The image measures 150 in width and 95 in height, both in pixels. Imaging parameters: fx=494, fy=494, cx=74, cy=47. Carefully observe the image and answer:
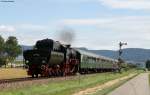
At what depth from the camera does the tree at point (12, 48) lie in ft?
552

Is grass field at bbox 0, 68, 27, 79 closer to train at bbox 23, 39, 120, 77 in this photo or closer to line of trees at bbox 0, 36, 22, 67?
train at bbox 23, 39, 120, 77

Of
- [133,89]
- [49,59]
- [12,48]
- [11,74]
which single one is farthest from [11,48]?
[133,89]

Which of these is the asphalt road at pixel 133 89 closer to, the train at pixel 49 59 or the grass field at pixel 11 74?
the train at pixel 49 59

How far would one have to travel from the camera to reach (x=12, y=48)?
16938 cm

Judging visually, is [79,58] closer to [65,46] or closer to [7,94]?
[65,46]

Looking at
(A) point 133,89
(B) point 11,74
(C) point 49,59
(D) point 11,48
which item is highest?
(D) point 11,48

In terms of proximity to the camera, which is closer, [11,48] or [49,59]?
[49,59]

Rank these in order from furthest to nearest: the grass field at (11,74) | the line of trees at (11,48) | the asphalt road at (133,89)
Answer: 1. the line of trees at (11,48)
2. the grass field at (11,74)
3. the asphalt road at (133,89)

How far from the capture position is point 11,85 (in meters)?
31.3

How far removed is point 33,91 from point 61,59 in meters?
21.2

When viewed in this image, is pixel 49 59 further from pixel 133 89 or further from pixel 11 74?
pixel 11 74

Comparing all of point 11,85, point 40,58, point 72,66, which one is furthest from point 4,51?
point 11,85

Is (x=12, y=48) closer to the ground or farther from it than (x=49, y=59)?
farther from it

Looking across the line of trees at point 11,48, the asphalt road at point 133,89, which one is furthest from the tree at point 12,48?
the asphalt road at point 133,89
